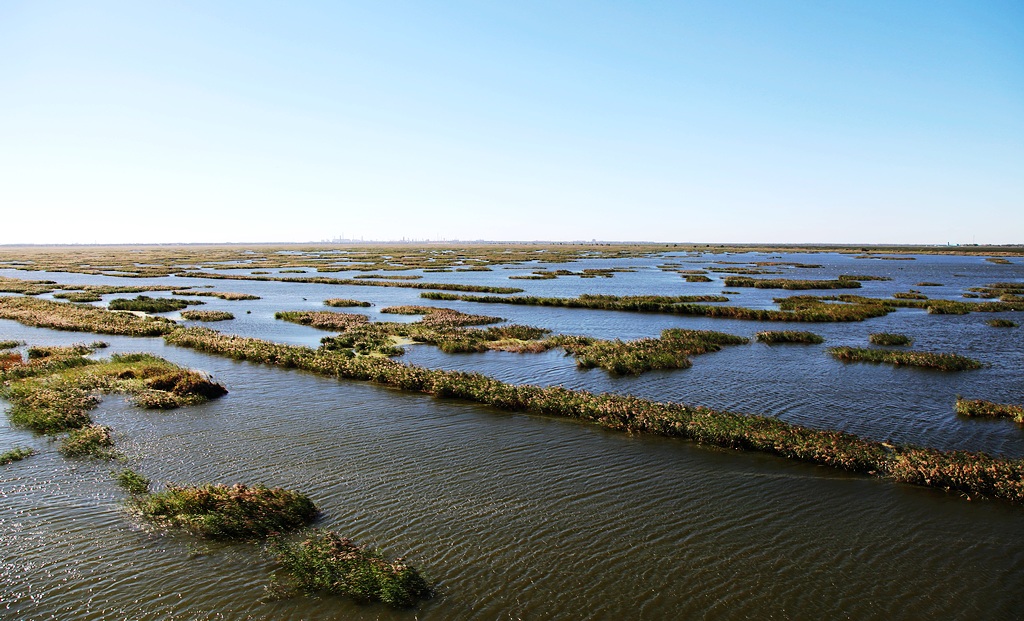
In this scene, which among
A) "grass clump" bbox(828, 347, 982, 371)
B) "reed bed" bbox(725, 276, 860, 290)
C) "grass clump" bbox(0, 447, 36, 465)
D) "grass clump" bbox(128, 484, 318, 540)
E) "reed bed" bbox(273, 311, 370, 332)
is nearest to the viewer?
"grass clump" bbox(128, 484, 318, 540)

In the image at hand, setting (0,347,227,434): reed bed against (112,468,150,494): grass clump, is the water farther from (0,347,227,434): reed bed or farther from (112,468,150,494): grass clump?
(0,347,227,434): reed bed

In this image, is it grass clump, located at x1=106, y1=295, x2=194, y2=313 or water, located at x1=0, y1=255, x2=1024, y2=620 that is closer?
water, located at x1=0, y1=255, x2=1024, y2=620

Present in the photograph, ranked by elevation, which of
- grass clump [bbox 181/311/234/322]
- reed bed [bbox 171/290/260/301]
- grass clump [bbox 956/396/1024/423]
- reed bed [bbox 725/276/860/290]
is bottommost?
grass clump [bbox 956/396/1024/423]

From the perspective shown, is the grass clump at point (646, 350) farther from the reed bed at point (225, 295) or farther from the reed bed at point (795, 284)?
the reed bed at point (795, 284)

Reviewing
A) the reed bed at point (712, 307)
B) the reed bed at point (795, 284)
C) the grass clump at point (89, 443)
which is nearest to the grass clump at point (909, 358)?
the reed bed at point (712, 307)

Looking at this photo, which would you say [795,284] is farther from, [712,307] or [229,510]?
[229,510]

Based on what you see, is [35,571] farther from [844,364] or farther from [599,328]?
[599,328]

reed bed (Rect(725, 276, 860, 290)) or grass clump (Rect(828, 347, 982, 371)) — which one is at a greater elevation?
reed bed (Rect(725, 276, 860, 290))

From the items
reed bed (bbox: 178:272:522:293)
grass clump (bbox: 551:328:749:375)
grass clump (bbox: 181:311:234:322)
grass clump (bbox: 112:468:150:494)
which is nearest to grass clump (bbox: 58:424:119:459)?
grass clump (bbox: 112:468:150:494)

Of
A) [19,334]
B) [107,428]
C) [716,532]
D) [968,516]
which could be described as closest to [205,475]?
[107,428]

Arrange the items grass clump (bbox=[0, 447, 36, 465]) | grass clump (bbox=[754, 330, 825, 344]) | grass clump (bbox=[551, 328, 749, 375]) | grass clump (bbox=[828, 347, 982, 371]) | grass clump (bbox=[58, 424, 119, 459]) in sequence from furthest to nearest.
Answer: grass clump (bbox=[754, 330, 825, 344]), grass clump (bbox=[828, 347, 982, 371]), grass clump (bbox=[551, 328, 749, 375]), grass clump (bbox=[58, 424, 119, 459]), grass clump (bbox=[0, 447, 36, 465])
